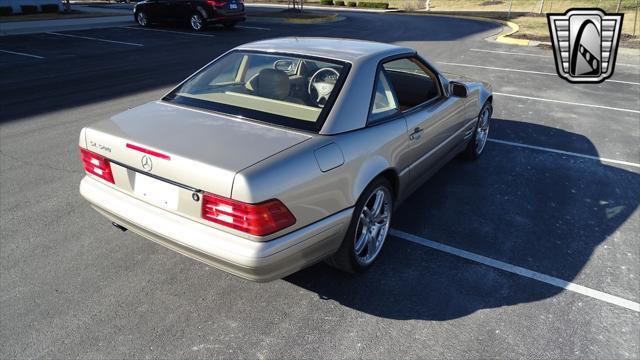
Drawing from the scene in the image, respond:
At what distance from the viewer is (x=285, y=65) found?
3557 mm

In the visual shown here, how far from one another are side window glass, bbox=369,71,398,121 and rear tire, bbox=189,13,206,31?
1529cm

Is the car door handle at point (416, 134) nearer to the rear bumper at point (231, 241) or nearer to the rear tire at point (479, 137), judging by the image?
the rear bumper at point (231, 241)

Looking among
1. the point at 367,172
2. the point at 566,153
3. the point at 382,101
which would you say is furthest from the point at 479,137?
the point at 367,172

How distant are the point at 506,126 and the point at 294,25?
625 inches

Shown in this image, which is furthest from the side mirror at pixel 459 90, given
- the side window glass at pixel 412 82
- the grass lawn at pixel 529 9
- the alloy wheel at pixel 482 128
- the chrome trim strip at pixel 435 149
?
the grass lawn at pixel 529 9

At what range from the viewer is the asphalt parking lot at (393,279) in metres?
2.70

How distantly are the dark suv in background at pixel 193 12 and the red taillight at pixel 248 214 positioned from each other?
1602cm

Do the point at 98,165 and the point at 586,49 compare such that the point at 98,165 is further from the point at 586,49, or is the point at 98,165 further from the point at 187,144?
the point at 586,49

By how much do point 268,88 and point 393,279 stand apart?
1694 mm

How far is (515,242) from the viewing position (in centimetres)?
383

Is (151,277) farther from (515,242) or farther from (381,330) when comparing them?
(515,242)

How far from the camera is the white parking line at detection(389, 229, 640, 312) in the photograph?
3152 mm

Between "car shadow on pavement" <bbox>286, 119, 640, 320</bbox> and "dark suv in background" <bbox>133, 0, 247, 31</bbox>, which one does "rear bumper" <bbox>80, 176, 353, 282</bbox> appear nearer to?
"car shadow on pavement" <bbox>286, 119, 640, 320</bbox>

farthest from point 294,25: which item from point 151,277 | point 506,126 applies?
point 151,277
